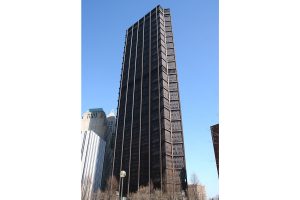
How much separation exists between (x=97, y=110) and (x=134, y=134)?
205 ft

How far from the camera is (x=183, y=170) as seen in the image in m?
76.3

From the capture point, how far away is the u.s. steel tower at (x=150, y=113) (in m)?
77.6

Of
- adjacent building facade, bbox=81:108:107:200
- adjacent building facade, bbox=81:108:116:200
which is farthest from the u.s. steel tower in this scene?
adjacent building facade, bbox=81:108:107:200

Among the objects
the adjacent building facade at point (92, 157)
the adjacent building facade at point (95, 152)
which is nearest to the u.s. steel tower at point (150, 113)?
the adjacent building facade at point (95, 152)

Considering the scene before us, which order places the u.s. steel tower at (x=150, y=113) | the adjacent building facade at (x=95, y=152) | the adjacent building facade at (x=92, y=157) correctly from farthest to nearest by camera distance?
the adjacent building facade at (x=95, y=152) → the adjacent building facade at (x=92, y=157) → the u.s. steel tower at (x=150, y=113)

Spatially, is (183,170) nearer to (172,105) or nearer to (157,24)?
(172,105)

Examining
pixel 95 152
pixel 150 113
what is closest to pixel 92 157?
pixel 95 152

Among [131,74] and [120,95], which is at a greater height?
[131,74]

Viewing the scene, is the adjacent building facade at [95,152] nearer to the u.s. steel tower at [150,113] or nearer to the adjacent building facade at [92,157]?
the adjacent building facade at [92,157]

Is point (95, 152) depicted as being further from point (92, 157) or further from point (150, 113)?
point (150, 113)

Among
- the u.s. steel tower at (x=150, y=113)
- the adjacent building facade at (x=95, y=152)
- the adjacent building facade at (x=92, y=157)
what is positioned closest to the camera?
the u.s. steel tower at (x=150, y=113)

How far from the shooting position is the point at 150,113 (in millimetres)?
88875
